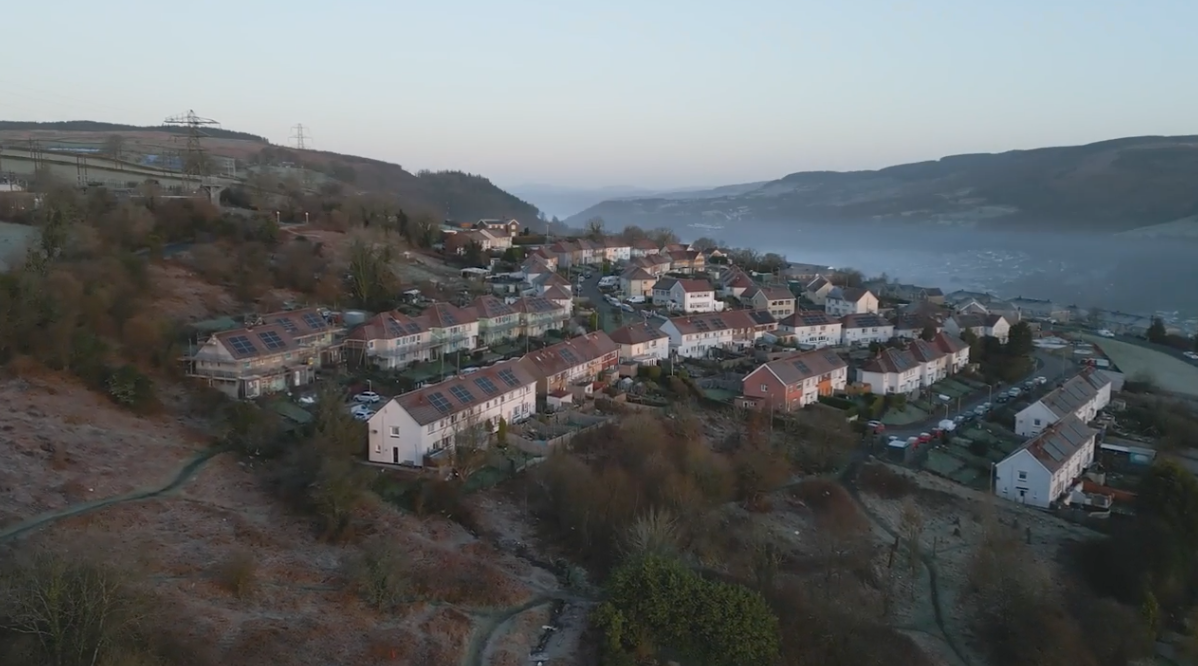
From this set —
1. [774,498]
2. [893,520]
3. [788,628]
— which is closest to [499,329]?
[774,498]

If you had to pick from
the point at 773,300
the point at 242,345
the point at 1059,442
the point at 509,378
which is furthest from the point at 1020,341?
the point at 242,345

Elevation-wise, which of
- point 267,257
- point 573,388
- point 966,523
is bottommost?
point 966,523

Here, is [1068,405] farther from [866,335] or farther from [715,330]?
[715,330]

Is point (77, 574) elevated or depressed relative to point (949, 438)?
elevated

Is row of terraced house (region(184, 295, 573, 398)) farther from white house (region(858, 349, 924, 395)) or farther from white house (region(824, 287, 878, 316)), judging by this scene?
white house (region(824, 287, 878, 316))

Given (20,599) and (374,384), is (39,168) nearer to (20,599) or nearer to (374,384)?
(374,384)

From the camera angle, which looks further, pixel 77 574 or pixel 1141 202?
pixel 1141 202
